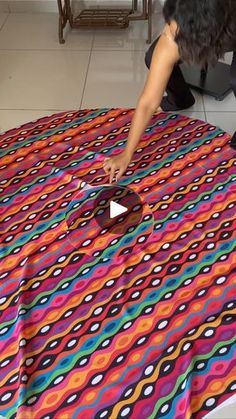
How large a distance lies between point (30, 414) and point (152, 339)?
0.32 meters

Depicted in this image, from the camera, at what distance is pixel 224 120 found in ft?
6.31

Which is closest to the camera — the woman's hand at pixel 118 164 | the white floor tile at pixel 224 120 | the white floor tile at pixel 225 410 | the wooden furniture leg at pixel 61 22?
the white floor tile at pixel 225 410

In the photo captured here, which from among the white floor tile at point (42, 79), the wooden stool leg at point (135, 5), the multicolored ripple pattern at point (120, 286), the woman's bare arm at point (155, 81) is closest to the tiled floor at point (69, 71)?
the white floor tile at point (42, 79)

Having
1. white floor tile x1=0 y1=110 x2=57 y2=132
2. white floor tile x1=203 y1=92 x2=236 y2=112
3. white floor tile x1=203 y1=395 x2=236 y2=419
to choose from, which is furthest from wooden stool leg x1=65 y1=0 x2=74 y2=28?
white floor tile x1=203 y1=395 x2=236 y2=419

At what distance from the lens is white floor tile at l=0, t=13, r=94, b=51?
8.14 ft

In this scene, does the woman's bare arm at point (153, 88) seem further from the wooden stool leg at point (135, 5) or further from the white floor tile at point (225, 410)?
the wooden stool leg at point (135, 5)

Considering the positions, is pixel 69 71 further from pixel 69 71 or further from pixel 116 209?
pixel 116 209

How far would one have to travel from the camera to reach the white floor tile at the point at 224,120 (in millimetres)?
1889

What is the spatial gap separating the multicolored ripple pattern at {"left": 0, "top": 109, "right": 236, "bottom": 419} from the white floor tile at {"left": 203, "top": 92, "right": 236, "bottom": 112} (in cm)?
25

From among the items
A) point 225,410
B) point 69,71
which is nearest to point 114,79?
point 69,71

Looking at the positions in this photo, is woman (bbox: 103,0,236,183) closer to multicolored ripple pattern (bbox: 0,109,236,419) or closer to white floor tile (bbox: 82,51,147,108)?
multicolored ripple pattern (bbox: 0,109,236,419)

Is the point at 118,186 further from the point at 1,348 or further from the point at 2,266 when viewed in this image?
the point at 1,348

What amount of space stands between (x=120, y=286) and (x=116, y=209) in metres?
0.29
